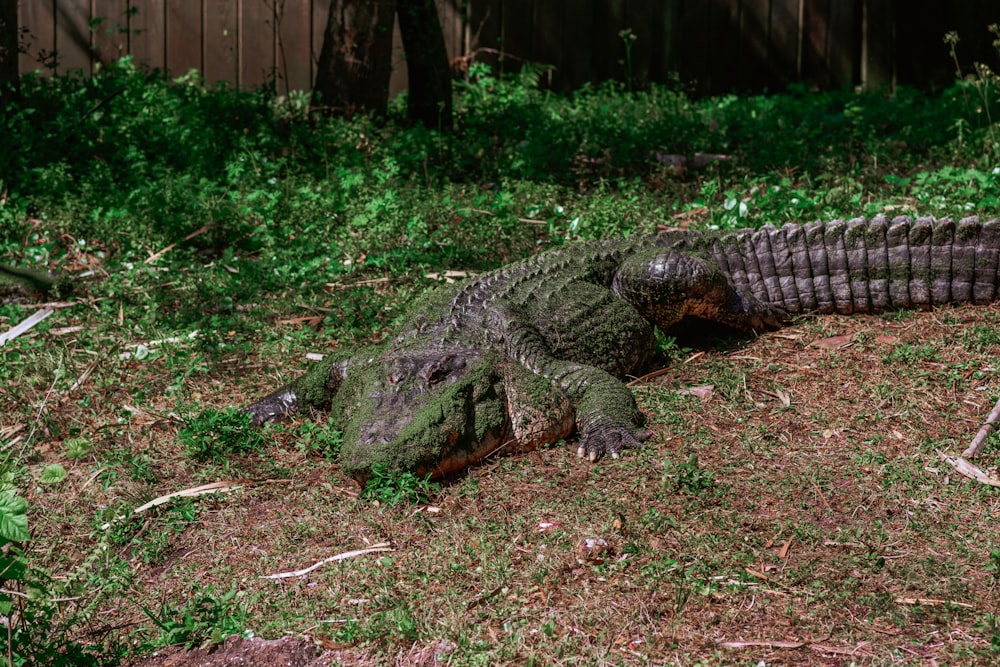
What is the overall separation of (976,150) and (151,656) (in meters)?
6.96

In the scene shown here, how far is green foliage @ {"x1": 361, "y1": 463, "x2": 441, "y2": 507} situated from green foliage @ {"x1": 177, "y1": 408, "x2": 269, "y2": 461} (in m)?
0.78

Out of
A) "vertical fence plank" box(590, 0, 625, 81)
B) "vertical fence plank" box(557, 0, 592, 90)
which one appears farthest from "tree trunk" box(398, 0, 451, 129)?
"vertical fence plank" box(590, 0, 625, 81)

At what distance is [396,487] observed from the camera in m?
4.07

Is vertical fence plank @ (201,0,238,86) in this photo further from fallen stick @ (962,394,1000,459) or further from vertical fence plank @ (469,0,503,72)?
fallen stick @ (962,394,1000,459)

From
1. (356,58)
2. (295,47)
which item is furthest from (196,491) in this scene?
(295,47)

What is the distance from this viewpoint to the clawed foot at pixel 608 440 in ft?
14.1

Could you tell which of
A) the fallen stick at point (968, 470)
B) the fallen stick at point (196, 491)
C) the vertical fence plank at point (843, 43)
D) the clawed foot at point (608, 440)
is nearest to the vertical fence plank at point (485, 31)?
the vertical fence plank at point (843, 43)

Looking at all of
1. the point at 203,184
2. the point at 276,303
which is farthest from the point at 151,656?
the point at 203,184

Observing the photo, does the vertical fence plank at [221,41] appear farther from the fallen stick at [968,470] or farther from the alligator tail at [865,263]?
the fallen stick at [968,470]

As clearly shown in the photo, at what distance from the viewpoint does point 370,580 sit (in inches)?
138

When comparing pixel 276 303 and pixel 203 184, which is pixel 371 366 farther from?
pixel 203 184

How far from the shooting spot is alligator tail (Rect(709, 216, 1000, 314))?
5.53 metres

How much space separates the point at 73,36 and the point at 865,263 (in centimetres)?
808

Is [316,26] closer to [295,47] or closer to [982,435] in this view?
[295,47]
